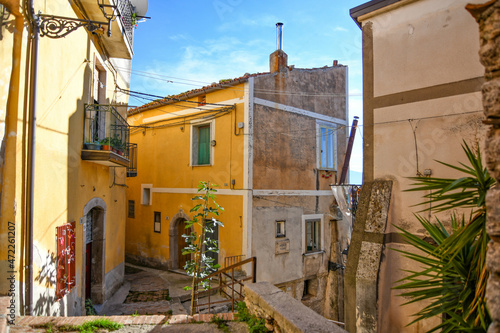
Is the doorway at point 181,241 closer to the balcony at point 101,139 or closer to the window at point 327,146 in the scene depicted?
the balcony at point 101,139

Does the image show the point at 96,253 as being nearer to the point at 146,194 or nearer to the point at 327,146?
the point at 146,194

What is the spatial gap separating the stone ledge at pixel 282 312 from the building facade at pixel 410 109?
1.47 m

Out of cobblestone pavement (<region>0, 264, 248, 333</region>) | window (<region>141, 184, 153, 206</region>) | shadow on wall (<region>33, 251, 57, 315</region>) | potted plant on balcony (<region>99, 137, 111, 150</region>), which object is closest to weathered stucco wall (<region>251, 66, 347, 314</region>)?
cobblestone pavement (<region>0, 264, 248, 333</region>)

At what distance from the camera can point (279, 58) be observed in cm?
1255

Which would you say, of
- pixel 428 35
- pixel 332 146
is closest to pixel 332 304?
pixel 332 146

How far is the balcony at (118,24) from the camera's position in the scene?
24.4ft

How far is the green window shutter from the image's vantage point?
13.1m

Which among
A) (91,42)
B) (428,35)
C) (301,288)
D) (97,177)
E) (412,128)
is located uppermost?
(91,42)

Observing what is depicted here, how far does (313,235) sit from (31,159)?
10.5m

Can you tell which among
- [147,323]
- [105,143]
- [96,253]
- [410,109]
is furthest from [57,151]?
[410,109]

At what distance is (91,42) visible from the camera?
25.9 feet

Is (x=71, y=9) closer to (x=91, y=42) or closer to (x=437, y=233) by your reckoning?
(x=91, y=42)

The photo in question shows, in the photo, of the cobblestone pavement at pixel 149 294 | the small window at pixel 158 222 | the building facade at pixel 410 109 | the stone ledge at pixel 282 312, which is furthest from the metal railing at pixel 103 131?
the building facade at pixel 410 109

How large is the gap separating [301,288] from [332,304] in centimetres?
167
